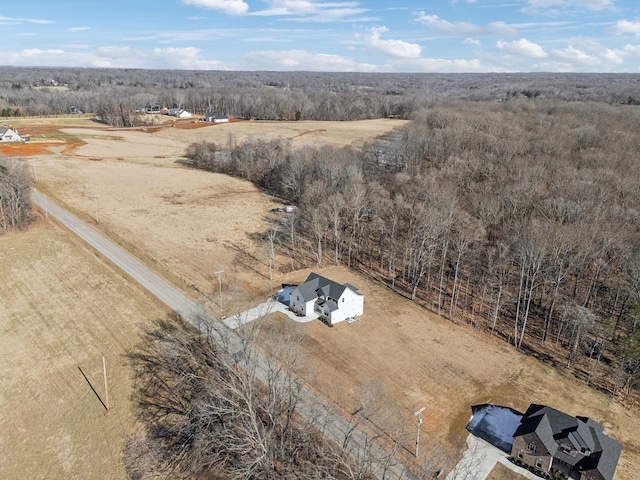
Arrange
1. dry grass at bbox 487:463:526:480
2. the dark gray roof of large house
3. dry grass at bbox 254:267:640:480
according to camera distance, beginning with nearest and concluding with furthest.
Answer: dry grass at bbox 487:463:526:480 < dry grass at bbox 254:267:640:480 < the dark gray roof of large house

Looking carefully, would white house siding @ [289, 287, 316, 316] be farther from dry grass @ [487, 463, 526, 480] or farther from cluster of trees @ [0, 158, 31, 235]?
cluster of trees @ [0, 158, 31, 235]

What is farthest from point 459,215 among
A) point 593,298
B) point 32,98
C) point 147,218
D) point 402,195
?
point 32,98

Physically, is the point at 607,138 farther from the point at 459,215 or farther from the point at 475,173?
the point at 459,215

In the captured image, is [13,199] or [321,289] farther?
[13,199]

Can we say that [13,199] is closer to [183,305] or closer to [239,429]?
[183,305]

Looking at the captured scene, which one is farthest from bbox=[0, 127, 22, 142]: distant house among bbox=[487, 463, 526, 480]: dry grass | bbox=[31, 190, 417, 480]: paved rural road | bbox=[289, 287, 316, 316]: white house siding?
bbox=[487, 463, 526, 480]: dry grass

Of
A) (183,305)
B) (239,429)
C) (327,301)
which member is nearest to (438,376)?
(327,301)
